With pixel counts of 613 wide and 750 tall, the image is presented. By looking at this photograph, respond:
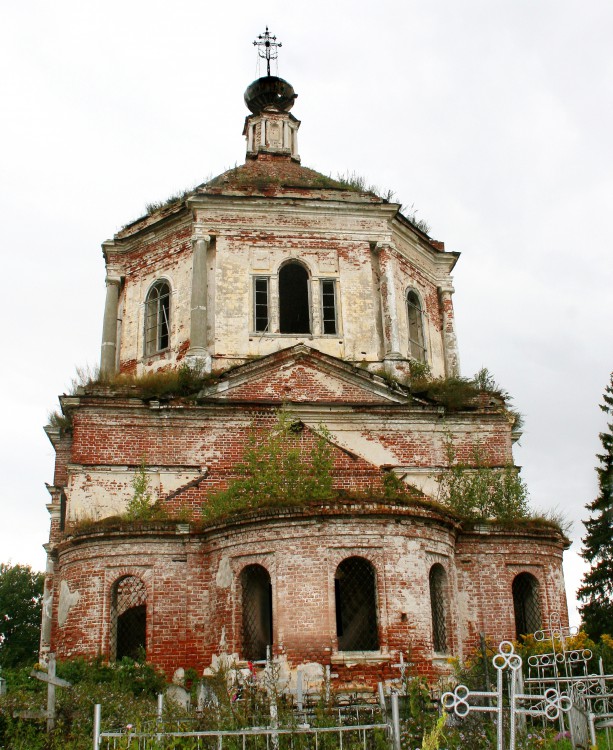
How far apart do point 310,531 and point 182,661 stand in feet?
9.25

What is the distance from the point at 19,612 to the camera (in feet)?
114

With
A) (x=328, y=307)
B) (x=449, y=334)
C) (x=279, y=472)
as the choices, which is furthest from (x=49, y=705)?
(x=449, y=334)

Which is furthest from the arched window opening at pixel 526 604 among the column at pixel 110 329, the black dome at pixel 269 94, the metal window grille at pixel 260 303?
the black dome at pixel 269 94

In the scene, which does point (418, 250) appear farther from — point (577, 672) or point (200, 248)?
point (577, 672)

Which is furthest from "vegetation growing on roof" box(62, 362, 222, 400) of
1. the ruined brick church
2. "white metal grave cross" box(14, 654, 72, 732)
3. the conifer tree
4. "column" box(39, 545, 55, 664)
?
the conifer tree

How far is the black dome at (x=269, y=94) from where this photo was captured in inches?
955

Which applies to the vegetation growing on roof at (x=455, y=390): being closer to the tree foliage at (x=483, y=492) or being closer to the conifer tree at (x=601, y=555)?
the tree foliage at (x=483, y=492)

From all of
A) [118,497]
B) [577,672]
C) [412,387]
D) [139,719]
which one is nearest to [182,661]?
[118,497]

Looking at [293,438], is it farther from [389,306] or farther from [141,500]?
[389,306]

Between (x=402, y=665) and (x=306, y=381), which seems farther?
(x=306, y=381)

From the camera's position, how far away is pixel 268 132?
23359 mm

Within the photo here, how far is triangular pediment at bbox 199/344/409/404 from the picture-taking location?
17.0m

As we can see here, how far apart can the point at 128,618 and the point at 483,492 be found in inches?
255

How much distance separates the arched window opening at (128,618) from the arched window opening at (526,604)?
610cm
